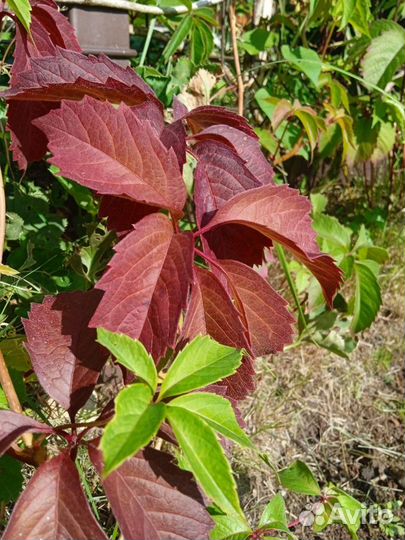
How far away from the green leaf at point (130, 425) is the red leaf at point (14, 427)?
0.40 ft

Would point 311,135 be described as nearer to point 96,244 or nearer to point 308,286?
point 308,286

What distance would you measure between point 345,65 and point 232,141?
1.39 m

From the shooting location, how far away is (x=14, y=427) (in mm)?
619

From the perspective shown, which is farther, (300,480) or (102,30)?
(102,30)

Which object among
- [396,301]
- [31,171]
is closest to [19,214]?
[31,171]

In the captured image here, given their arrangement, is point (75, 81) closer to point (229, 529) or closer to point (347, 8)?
point (229, 529)

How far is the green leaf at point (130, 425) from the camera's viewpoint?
0.50 m

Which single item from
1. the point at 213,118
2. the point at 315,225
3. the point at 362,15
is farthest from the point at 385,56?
the point at 213,118

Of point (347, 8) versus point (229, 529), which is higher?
point (347, 8)

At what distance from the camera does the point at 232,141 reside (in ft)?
2.75

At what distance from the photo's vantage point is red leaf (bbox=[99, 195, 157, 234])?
74 cm

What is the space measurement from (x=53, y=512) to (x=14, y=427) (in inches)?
3.5

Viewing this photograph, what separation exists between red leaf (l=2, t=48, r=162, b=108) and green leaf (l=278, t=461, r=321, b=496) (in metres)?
0.65

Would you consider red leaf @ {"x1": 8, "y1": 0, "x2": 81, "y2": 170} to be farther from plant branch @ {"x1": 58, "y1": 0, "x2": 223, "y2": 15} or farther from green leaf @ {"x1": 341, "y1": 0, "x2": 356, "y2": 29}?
green leaf @ {"x1": 341, "y1": 0, "x2": 356, "y2": 29}
